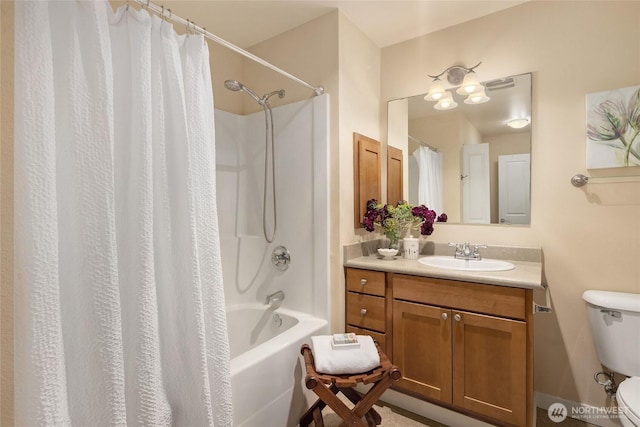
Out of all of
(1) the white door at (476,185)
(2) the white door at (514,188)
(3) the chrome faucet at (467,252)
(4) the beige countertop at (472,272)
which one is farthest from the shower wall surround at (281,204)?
(2) the white door at (514,188)

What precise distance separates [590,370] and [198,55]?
2547mm

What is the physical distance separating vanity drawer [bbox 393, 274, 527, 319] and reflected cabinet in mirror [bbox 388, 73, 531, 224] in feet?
2.17

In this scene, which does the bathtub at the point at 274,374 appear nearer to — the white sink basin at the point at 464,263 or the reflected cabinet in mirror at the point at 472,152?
the white sink basin at the point at 464,263

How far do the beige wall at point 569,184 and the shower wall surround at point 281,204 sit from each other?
3.81 feet

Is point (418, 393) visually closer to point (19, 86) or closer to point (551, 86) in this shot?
point (551, 86)

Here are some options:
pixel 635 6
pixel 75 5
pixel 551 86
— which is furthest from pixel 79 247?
pixel 635 6

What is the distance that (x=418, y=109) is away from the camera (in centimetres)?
229

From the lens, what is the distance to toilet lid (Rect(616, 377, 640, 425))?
3.71ft

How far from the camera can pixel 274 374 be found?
5.03 ft

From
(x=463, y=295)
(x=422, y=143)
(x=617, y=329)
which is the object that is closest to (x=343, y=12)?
(x=422, y=143)

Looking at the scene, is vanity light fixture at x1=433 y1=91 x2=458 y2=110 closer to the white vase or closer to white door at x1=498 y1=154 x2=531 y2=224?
white door at x1=498 y1=154 x2=531 y2=224

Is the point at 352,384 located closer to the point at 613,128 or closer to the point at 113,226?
the point at 113,226

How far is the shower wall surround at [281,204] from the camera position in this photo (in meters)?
2.00

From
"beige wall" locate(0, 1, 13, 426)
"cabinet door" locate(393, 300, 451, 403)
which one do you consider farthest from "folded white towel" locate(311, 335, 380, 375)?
"beige wall" locate(0, 1, 13, 426)
